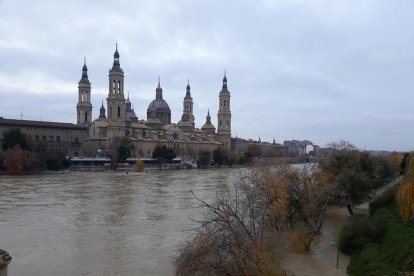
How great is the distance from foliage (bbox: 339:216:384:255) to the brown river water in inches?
17.5

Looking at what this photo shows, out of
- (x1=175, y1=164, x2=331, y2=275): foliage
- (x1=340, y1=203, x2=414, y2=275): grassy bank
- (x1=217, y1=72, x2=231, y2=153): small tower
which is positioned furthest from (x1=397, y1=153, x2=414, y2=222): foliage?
(x1=217, y1=72, x2=231, y2=153): small tower

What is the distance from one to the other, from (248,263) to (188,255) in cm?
110

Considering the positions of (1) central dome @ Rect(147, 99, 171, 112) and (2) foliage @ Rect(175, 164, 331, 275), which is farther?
(1) central dome @ Rect(147, 99, 171, 112)

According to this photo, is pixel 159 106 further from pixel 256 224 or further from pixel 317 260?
pixel 317 260

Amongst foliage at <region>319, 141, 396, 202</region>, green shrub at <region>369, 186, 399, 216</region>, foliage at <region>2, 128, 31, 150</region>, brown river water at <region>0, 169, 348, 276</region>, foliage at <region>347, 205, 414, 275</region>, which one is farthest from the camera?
foliage at <region>2, 128, 31, 150</region>

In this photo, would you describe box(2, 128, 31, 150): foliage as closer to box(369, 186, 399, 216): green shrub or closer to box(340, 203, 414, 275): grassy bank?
box(369, 186, 399, 216): green shrub

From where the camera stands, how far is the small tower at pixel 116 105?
212 ft

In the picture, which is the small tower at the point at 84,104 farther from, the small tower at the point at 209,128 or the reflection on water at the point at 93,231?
the reflection on water at the point at 93,231

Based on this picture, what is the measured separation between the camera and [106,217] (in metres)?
18.2

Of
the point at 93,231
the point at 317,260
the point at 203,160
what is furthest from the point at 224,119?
the point at 317,260

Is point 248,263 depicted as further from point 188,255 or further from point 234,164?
point 234,164

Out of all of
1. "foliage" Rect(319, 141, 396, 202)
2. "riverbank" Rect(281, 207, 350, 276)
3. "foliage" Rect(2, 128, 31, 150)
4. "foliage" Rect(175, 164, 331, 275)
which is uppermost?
"foliage" Rect(2, 128, 31, 150)

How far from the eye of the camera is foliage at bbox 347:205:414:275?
915 cm

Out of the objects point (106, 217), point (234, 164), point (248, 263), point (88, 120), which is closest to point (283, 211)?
point (248, 263)
